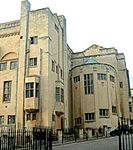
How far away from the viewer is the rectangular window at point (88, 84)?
41597 millimetres

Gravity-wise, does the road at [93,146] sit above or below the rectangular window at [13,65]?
below

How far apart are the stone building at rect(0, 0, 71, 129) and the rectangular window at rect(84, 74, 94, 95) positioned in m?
4.20

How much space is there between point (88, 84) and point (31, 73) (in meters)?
10.8

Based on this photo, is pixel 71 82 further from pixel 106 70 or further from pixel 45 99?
pixel 45 99

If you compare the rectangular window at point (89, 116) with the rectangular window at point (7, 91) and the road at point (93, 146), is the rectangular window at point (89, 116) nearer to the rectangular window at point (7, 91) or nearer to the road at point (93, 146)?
the rectangular window at point (7, 91)

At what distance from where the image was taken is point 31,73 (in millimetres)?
34969

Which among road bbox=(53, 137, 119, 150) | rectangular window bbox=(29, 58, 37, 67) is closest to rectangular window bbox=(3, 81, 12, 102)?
rectangular window bbox=(29, 58, 37, 67)

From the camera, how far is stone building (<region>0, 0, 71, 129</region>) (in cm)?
3344

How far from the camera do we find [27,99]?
109 feet

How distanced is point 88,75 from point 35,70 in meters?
10.4

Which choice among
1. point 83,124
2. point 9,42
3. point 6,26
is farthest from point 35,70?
point 83,124

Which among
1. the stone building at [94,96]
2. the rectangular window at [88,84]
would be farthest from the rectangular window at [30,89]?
the rectangular window at [88,84]

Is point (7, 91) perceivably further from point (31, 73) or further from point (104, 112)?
point (104, 112)

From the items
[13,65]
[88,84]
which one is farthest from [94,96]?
[13,65]
